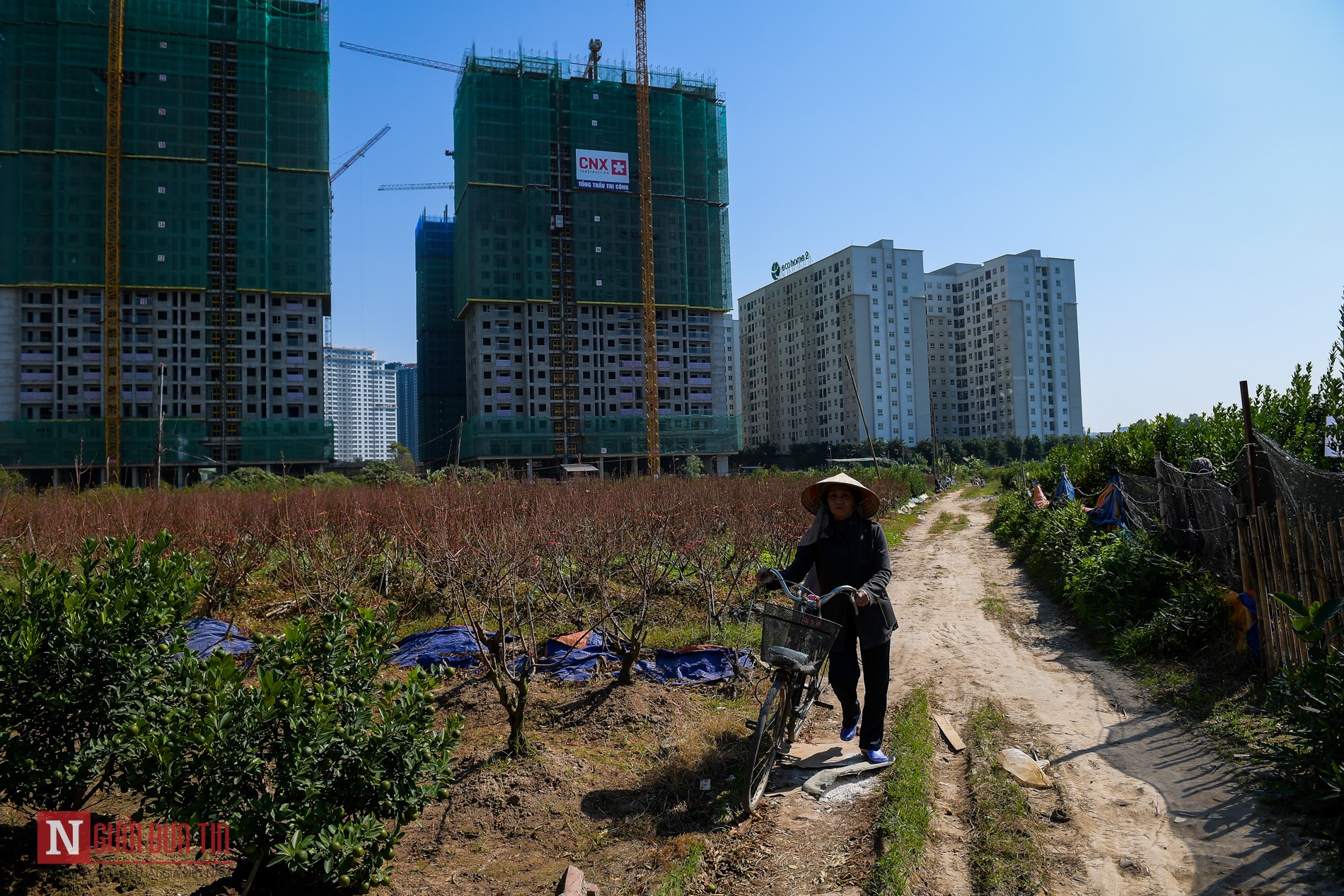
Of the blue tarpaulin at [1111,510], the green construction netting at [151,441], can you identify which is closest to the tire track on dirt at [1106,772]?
the blue tarpaulin at [1111,510]

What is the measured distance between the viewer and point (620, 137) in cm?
7156

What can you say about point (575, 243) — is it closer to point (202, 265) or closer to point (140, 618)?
point (202, 265)

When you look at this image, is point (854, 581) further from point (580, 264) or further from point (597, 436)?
point (580, 264)

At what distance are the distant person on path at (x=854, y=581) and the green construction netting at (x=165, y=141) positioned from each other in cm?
6792

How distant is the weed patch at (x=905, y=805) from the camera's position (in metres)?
3.44

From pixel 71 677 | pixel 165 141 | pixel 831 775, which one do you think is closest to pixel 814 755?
pixel 831 775

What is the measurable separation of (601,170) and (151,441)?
43820 millimetres

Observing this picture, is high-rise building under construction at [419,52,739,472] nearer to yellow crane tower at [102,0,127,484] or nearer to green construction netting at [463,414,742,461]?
green construction netting at [463,414,742,461]

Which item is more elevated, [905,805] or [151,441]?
[151,441]

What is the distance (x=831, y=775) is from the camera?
455 centimetres

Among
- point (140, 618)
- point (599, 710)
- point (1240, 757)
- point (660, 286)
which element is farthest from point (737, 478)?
point (660, 286)

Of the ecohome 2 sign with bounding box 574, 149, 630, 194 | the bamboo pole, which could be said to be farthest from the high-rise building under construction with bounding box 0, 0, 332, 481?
the bamboo pole

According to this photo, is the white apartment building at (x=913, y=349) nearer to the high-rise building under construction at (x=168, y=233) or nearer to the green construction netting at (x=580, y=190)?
the green construction netting at (x=580, y=190)

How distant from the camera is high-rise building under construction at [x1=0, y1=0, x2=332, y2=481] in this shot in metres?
57.4
